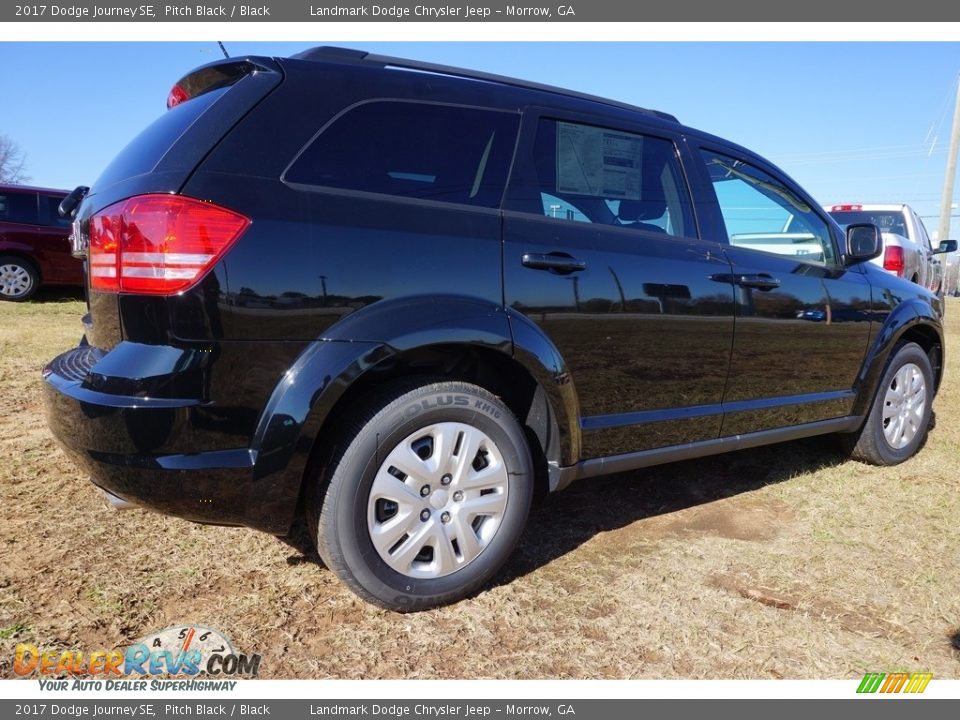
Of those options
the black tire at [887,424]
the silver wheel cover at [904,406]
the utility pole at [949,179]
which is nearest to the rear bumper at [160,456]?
the black tire at [887,424]

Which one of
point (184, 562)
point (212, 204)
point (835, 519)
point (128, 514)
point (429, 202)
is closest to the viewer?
point (212, 204)

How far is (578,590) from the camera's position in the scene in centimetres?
258

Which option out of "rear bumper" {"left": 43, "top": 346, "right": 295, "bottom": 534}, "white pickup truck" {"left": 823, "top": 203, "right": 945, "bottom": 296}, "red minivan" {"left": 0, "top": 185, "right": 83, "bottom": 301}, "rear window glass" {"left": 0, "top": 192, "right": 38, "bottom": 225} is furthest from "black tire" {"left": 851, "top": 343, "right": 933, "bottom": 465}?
"rear window glass" {"left": 0, "top": 192, "right": 38, "bottom": 225}

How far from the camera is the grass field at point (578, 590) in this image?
2.16 metres

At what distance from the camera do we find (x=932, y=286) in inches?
417

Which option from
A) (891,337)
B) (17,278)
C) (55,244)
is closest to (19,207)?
(55,244)

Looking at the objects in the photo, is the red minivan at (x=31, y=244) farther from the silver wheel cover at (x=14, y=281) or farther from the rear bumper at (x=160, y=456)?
the rear bumper at (x=160, y=456)

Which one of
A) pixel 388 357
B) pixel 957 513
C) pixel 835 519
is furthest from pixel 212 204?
pixel 957 513

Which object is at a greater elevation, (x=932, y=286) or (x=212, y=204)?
(x=212, y=204)

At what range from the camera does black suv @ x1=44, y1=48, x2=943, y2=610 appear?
199 cm

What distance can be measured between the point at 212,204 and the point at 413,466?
1.00 metres

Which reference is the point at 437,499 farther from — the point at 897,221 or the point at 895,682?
the point at 897,221

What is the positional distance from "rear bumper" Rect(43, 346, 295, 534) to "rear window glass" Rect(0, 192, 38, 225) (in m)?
10.6

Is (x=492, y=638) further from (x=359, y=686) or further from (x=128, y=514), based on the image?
(x=128, y=514)
